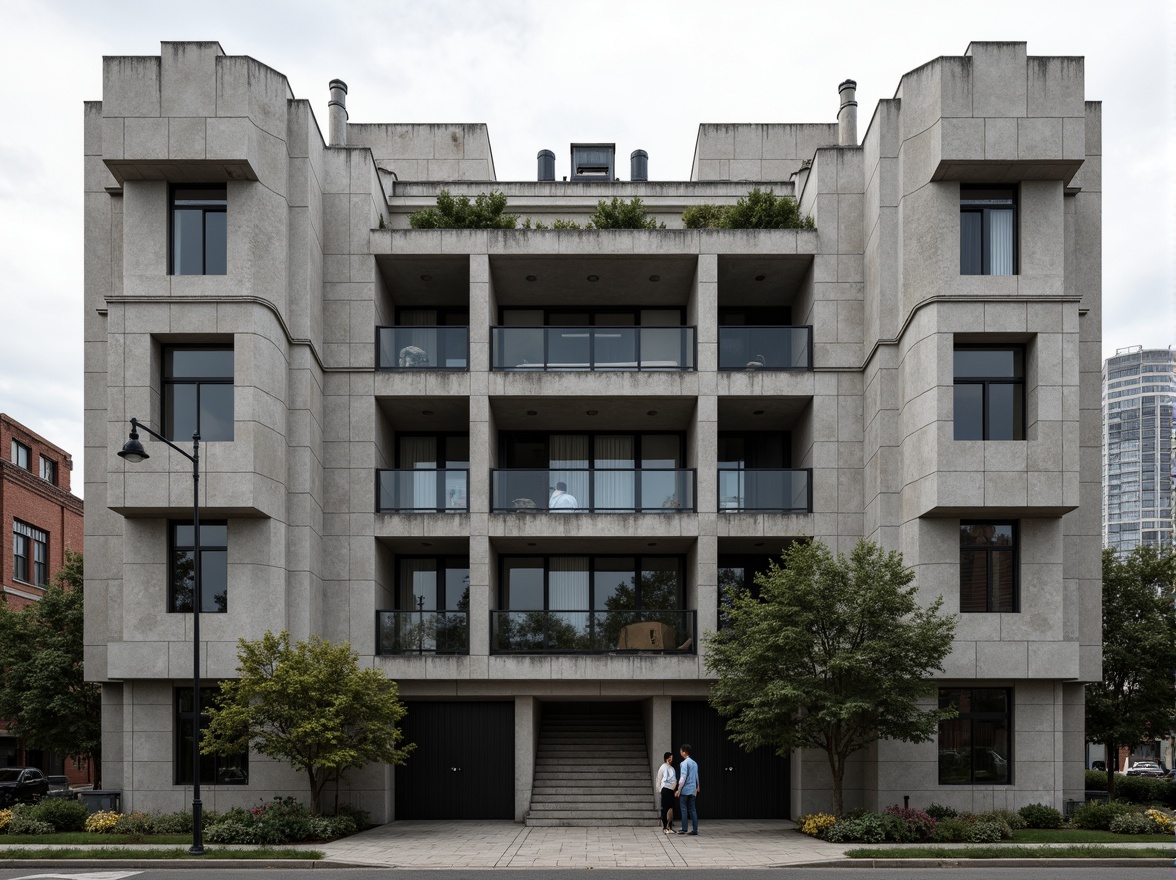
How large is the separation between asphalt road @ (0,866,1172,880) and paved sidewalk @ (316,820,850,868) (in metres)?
0.58

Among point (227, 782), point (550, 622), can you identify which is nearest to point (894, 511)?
point (550, 622)

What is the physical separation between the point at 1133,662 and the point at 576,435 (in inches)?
698

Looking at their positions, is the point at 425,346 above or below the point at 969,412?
above

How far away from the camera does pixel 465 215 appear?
2742 centimetres

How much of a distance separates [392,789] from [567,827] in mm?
4694

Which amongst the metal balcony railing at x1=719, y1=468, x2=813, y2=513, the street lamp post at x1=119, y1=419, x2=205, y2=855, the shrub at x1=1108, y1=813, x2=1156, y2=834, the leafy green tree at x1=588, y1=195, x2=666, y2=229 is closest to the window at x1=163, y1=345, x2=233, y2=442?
the street lamp post at x1=119, y1=419, x2=205, y2=855

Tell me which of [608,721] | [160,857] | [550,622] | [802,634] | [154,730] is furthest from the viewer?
[608,721]

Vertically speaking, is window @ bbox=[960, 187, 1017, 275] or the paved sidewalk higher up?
window @ bbox=[960, 187, 1017, 275]

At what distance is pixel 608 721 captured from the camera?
28391mm

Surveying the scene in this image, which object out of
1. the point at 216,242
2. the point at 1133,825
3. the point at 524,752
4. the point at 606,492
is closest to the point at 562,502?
the point at 606,492

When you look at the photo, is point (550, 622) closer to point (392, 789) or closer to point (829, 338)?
point (392, 789)

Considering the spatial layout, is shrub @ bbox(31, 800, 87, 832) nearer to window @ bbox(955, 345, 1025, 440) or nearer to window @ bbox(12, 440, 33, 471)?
window @ bbox(955, 345, 1025, 440)

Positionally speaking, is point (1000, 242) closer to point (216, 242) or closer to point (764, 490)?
point (764, 490)

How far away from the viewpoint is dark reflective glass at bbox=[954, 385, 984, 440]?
23406 millimetres
